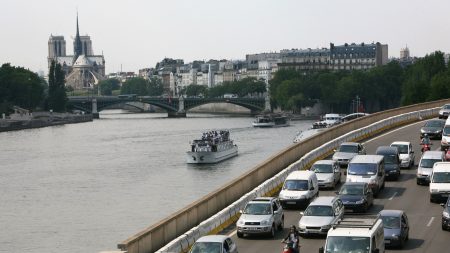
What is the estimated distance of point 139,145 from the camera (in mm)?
112188

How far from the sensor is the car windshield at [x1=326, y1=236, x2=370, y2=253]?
23.0 metres

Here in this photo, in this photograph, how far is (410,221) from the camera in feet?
103

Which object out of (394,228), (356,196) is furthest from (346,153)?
(394,228)

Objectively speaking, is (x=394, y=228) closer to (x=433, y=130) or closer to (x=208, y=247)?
(x=208, y=247)

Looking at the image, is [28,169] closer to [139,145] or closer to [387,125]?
[139,145]

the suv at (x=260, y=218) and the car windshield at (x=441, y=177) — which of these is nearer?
the suv at (x=260, y=218)

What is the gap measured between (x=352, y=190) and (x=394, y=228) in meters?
5.71

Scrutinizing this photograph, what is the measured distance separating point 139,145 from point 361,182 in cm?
7940

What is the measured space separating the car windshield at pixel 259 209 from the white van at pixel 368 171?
23.6 feet

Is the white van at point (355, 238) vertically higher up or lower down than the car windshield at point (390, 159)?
lower down

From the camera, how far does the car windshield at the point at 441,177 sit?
3422 cm

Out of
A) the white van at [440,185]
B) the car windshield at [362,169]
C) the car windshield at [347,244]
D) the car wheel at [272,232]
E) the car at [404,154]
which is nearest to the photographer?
the car windshield at [347,244]

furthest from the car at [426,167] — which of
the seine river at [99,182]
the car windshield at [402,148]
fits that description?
the seine river at [99,182]

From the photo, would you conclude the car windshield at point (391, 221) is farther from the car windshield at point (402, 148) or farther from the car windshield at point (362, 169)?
the car windshield at point (402, 148)
